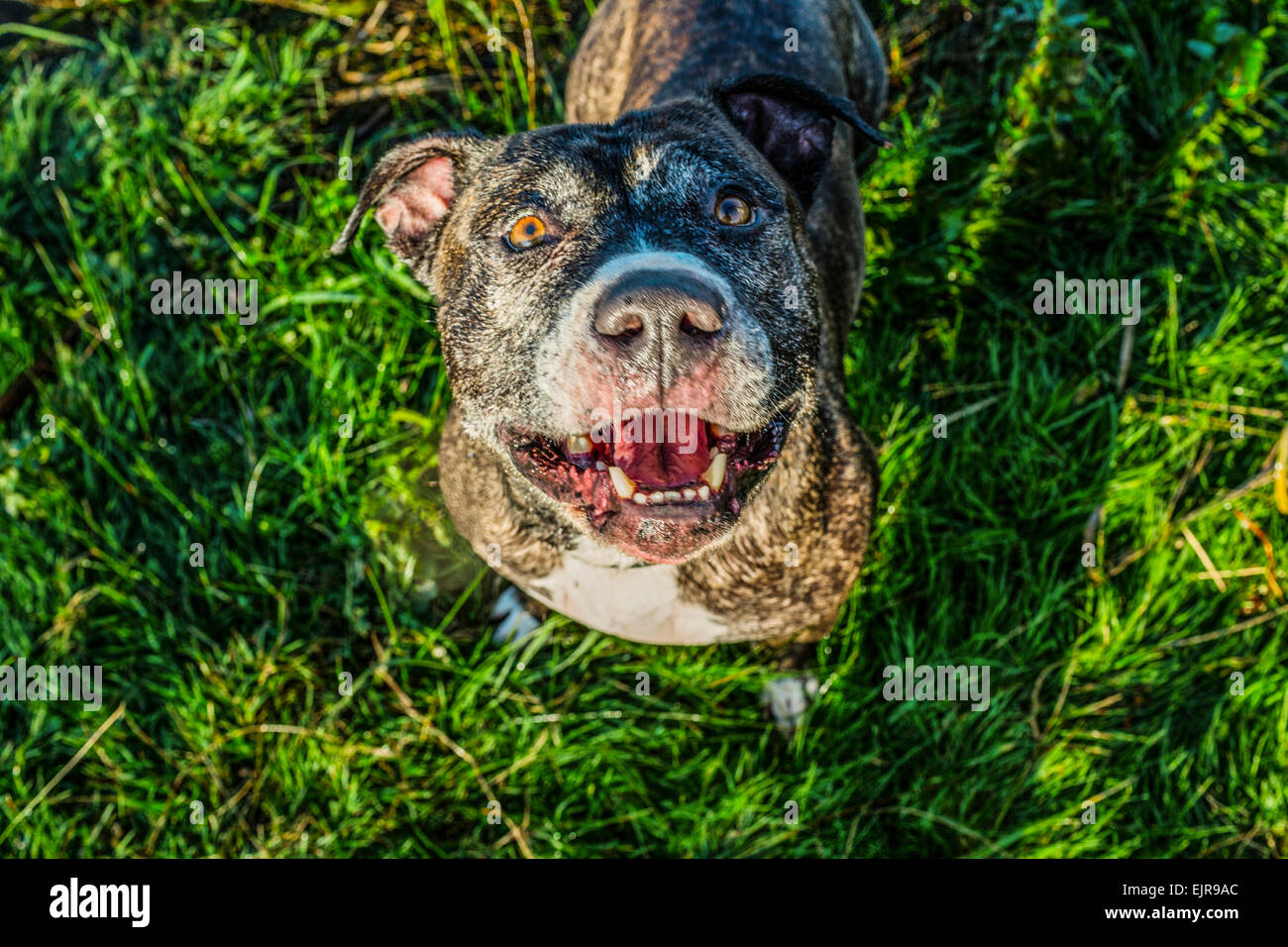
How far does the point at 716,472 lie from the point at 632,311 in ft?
1.82

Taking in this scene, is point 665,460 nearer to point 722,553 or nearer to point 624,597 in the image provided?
point 722,553

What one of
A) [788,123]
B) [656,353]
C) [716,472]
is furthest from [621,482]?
[788,123]

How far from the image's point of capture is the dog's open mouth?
2594 millimetres

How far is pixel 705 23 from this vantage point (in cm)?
384

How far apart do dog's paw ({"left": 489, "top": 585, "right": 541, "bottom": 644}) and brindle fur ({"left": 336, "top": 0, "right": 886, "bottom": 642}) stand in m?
0.71

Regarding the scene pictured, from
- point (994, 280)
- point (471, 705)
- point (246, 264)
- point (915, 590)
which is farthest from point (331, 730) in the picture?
point (994, 280)

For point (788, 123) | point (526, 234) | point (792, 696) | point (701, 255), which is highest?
point (788, 123)

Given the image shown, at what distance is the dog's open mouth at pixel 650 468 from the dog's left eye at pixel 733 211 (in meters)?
0.53

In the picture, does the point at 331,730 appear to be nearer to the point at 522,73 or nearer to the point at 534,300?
the point at 534,300

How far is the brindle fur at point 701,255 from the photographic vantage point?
8.77 ft

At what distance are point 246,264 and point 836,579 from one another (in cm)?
283

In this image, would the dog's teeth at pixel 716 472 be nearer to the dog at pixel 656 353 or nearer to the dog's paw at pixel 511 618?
the dog at pixel 656 353

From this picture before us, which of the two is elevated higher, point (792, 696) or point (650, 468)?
point (650, 468)

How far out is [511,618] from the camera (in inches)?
161
